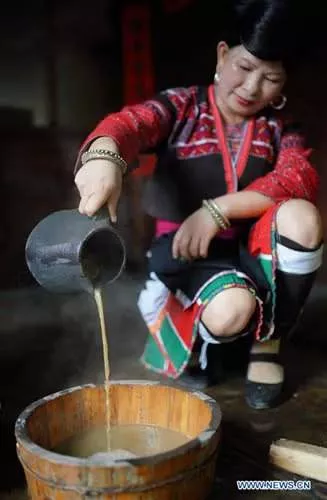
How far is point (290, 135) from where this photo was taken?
2094 mm

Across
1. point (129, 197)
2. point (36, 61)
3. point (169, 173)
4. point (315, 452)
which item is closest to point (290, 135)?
point (169, 173)

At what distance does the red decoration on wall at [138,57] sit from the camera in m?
3.49

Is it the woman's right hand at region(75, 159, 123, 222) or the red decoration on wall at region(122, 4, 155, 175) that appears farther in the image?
the red decoration on wall at region(122, 4, 155, 175)

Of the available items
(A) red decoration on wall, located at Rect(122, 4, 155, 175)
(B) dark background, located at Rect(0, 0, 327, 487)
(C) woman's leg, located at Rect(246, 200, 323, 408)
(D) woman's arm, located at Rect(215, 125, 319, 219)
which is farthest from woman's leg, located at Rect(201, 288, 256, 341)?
(A) red decoration on wall, located at Rect(122, 4, 155, 175)

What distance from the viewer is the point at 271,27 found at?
1.82 meters

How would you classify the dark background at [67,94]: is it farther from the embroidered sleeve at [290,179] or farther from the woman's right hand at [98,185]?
the woman's right hand at [98,185]

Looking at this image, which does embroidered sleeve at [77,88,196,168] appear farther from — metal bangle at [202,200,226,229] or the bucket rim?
the bucket rim

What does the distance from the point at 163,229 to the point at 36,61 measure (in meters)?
1.81

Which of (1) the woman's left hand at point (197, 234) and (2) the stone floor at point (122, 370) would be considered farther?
(1) the woman's left hand at point (197, 234)

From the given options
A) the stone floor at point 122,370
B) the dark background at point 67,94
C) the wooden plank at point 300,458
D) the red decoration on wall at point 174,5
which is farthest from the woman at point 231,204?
the red decoration on wall at point 174,5

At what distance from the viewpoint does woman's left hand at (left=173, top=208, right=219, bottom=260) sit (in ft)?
6.10

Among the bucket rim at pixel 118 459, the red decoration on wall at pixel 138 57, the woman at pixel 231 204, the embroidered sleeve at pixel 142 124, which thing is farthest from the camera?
the red decoration on wall at pixel 138 57

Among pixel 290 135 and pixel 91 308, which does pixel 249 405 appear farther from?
pixel 91 308

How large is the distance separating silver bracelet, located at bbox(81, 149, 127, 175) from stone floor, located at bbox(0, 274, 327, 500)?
0.74m
